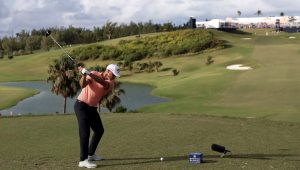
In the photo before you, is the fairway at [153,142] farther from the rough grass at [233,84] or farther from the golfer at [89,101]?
the rough grass at [233,84]

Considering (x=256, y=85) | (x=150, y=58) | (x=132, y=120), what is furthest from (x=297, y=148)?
(x=150, y=58)

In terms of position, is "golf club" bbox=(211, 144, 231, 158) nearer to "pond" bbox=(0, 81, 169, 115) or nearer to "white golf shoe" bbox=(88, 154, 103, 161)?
"white golf shoe" bbox=(88, 154, 103, 161)

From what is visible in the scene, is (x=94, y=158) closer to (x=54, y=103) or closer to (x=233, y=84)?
(x=233, y=84)

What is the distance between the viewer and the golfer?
11.2 meters

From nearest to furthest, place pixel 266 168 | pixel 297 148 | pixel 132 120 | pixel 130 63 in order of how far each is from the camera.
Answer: pixel 266 168, pixel 297 148, pixel 132 120, pixel 130 63

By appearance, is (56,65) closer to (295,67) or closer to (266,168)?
(295,67)

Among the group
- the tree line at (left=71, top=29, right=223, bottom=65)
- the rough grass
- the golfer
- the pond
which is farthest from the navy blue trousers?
the tree line at (left=71, top=29, right=223, bottom=65)

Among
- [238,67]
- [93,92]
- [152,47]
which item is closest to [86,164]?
[93,92]

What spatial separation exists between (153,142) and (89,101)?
376 centimetres

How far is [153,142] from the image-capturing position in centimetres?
1472

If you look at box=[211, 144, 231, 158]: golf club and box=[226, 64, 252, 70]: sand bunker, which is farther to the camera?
box=[226, 64, 252, 70]: sand bunker

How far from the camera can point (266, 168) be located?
11.0 m

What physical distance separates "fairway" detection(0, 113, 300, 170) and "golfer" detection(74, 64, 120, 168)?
381 millimetres

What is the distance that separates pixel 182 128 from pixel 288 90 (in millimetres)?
38303
